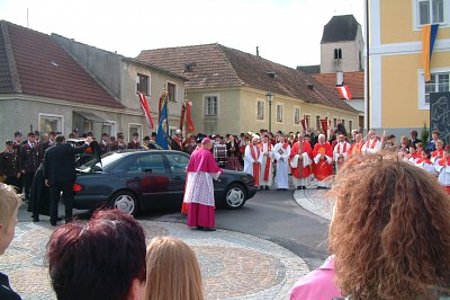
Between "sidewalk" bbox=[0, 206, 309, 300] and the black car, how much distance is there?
136cm

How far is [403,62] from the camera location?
70.5 ft

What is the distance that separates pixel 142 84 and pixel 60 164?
62.7ft

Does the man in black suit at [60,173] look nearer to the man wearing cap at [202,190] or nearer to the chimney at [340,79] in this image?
the man wearing cap at [202,190]

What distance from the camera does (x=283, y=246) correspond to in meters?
8.92

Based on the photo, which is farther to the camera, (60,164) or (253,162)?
(253,162)

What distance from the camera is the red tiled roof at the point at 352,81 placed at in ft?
213

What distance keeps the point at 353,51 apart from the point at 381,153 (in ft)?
251

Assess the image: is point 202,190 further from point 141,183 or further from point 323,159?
point 323,159

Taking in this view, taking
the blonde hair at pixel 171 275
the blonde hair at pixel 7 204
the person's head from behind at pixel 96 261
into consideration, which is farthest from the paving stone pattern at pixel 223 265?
the person's head from behind at pixel 96 261

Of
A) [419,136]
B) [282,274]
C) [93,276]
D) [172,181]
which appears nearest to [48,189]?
[172,181]

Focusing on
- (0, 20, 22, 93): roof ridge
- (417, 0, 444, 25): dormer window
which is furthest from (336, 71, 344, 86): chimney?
(0, 20, 22, 93): roof ridge

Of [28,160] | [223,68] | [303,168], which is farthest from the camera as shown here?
[223,68]

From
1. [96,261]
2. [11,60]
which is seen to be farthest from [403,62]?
[96,261]

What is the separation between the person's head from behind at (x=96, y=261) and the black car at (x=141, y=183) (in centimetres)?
917
